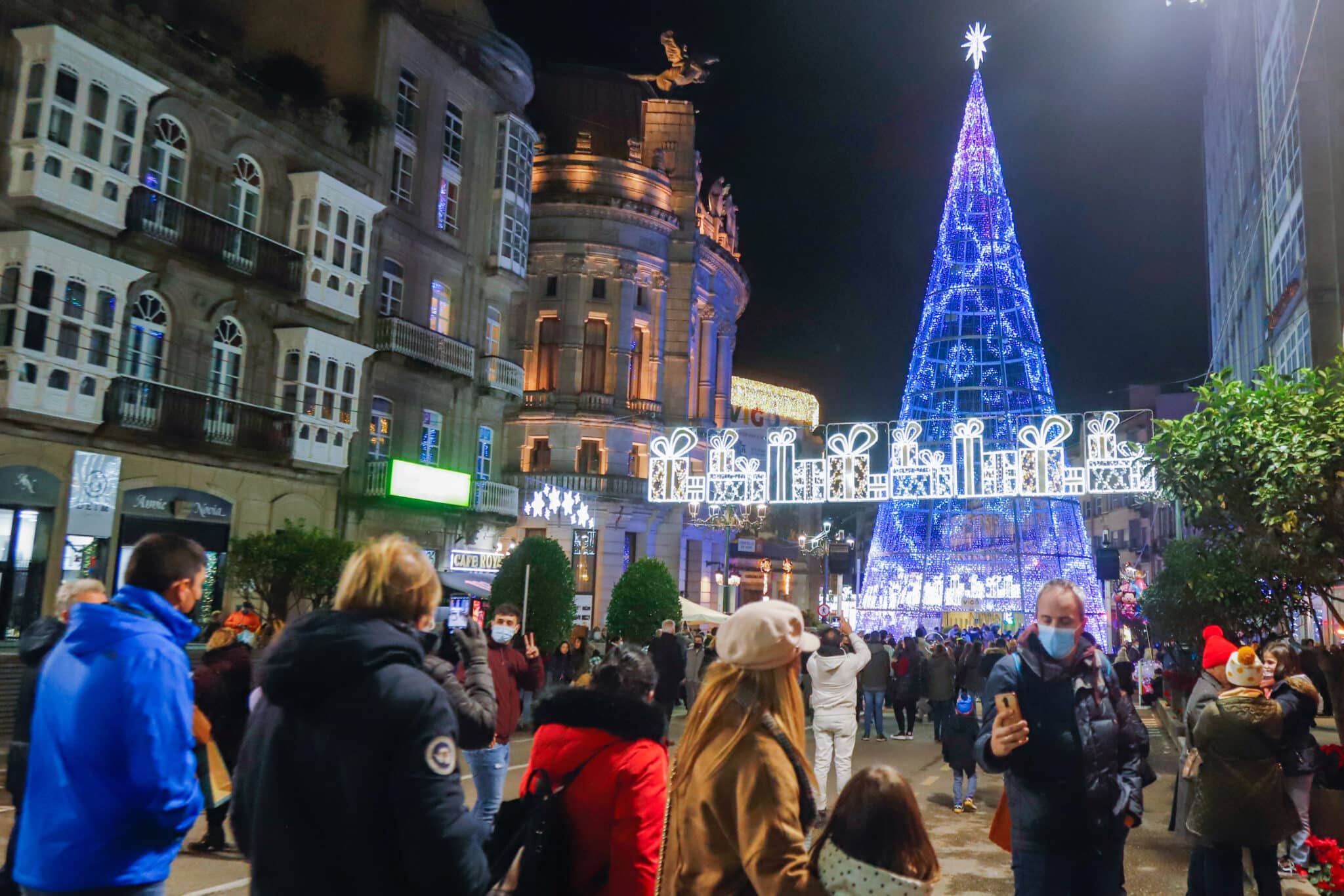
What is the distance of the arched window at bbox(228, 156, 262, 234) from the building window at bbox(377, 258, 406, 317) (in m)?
4.37

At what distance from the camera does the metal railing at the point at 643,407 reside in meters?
45.1

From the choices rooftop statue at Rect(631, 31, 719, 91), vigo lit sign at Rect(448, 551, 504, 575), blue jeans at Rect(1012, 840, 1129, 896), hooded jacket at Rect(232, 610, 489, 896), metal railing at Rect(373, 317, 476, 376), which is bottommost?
blue jeans at Rect(1012, 840, 1129, 896)

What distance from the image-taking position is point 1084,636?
16.2 feet

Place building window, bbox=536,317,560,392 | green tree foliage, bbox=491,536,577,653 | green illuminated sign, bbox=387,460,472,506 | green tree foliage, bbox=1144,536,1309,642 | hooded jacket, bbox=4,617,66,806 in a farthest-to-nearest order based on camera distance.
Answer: building window, bbox=536,317,560,392 → green illuminated sign, bbox=387,460,472,506 → green tree foliage, bbox=491,536,577,653 → green tree foliage, bbox=1144,536,1309,642 → hooded jacket, bbox=4,617,66,806

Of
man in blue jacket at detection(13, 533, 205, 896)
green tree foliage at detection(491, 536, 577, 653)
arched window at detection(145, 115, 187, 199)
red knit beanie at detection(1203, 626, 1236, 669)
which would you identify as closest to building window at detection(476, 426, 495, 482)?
green tree foliage at detection(491, 536, 577, 653)

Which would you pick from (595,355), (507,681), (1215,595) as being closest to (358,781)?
(507,681)

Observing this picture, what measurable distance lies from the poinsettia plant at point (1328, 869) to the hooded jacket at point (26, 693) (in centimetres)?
700

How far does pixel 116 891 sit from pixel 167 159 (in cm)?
2084

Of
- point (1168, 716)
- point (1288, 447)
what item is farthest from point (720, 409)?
point (1288, 447)

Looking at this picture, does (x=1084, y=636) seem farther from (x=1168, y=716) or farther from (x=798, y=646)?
(x=1168, y=716)

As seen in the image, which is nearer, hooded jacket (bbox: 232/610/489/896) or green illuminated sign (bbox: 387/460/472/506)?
hooded jacket (bbox: 232/610/489/896)

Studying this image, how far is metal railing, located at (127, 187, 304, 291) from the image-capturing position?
19.9 m

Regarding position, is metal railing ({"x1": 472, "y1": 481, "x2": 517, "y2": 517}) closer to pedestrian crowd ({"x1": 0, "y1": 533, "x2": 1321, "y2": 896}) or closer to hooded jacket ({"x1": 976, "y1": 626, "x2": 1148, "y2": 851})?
pedestrian crowd ({"x1": 0, "y1": 533, "x2": 1321, "y2": 896})

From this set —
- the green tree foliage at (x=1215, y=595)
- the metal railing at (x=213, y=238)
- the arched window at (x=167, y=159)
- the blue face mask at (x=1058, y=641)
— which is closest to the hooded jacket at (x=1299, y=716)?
the blue face mask at (x=1058, y=641)
